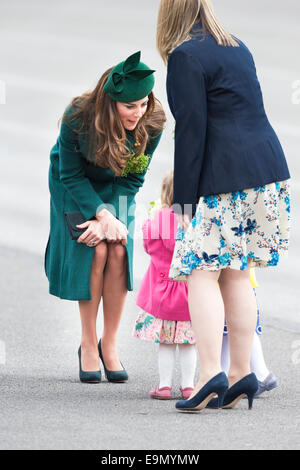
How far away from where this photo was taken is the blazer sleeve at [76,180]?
13.7 feet

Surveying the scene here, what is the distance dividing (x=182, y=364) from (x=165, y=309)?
24 cm

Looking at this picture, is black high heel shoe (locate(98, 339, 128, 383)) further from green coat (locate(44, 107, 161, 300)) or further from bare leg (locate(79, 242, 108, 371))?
green coat (locate(44, 107, 161, 300))

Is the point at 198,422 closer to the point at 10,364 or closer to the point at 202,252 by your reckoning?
the point at 202,252

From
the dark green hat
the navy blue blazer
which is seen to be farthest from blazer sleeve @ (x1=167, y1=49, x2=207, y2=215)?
the dark green hat

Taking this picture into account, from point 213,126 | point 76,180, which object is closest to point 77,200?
point 76,180

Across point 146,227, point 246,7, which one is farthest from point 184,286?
point 246,7

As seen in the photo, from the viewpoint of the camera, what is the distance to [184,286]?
13.4 ft

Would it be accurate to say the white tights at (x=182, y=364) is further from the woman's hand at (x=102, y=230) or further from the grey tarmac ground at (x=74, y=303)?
the woman's hand at (x=102, y=230)

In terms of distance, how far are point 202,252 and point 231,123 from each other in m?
0.48

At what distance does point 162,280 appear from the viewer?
414cm

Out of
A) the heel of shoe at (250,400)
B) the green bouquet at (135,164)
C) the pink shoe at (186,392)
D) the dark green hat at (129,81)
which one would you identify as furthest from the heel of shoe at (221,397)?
the dark green hat at (129,81)

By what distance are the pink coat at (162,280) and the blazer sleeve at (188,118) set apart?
0.62m

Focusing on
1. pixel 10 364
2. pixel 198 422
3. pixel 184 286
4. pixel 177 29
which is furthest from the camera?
pixel 10 364
